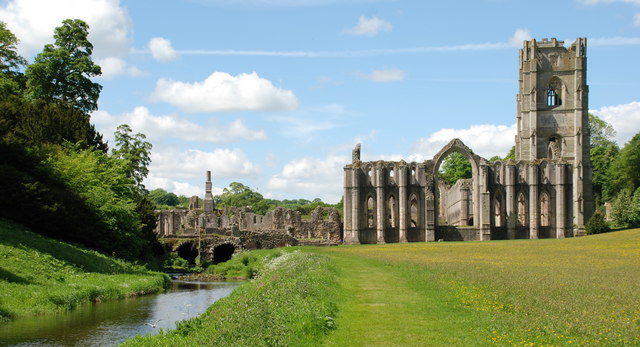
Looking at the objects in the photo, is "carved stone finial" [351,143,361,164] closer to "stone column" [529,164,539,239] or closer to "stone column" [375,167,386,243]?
"stone column" [375,167,386,243]

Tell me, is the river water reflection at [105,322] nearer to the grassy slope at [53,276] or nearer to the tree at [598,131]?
the grassy slope at [53,276]

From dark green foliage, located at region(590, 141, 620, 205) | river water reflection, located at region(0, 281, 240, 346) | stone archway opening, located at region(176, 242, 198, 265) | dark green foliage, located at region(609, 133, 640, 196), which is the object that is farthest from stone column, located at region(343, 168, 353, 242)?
dark green foliage, located at region(590, 141, 620, 205)

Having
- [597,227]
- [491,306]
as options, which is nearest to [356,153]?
[597,227]

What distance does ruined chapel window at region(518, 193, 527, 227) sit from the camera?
76.7 meters

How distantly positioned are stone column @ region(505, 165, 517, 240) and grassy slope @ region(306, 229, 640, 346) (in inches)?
1693

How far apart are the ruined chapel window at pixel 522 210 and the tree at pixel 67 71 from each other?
44.1m

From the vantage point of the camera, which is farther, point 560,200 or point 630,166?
point 630,166

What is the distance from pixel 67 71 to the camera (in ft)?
203

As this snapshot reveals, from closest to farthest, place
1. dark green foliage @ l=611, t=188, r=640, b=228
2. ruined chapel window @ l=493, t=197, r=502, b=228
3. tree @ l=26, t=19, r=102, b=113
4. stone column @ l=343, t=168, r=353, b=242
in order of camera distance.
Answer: tree @ l=26, t=19, r=102, b=113, stone column @ l=343, t=168, r=353, b=242, dark green foliage @ l=611, t=188, r=640, b=228, ruined chapel window @ l=493, t=197, r=502, b=228

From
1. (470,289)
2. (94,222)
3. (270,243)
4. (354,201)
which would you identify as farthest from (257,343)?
(354,201)

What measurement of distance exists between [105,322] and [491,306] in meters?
13.8

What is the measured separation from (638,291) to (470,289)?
16.0ft

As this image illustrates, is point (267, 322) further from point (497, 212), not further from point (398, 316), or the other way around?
point (497, 212)

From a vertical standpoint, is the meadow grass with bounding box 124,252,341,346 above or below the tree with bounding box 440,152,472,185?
below
